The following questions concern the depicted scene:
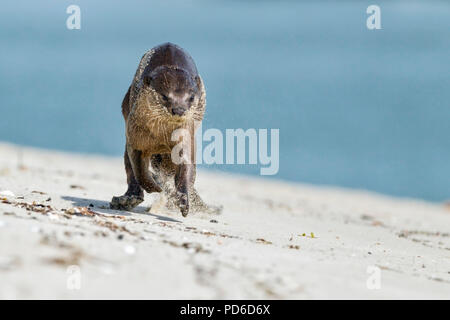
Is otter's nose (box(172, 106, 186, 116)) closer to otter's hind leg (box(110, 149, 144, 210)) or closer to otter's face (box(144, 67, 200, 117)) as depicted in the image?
otter's face (box(144, 67, 200, 117))

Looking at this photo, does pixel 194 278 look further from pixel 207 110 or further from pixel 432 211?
pixel 432 211

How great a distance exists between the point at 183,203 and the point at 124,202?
830 mm

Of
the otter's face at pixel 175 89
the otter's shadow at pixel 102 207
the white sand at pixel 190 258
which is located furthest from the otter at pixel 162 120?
the white sand at pixel 190 258

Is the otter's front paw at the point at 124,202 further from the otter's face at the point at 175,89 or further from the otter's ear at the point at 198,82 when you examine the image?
the otter's ear at the point at 198,82

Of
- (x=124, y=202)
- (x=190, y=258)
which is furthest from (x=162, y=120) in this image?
(x=190, y=258)

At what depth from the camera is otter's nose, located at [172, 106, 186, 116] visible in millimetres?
7589

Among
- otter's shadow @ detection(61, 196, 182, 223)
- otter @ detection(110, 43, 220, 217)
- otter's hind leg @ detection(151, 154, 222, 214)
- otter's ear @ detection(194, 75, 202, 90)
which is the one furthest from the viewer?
otter's hind leg @ detection(151, 154, 222, 214)

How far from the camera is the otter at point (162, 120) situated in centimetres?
771

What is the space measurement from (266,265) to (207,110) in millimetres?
3917

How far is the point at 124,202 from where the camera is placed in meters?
8.17

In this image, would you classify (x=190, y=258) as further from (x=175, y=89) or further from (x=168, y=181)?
(x=168, y=181)

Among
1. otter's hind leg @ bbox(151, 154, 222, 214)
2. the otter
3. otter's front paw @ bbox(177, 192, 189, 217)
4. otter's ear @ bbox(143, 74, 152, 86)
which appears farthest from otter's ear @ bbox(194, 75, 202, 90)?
otter's front paw @ bbox(177, 192, 189, 217)

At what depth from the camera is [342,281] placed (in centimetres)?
498
